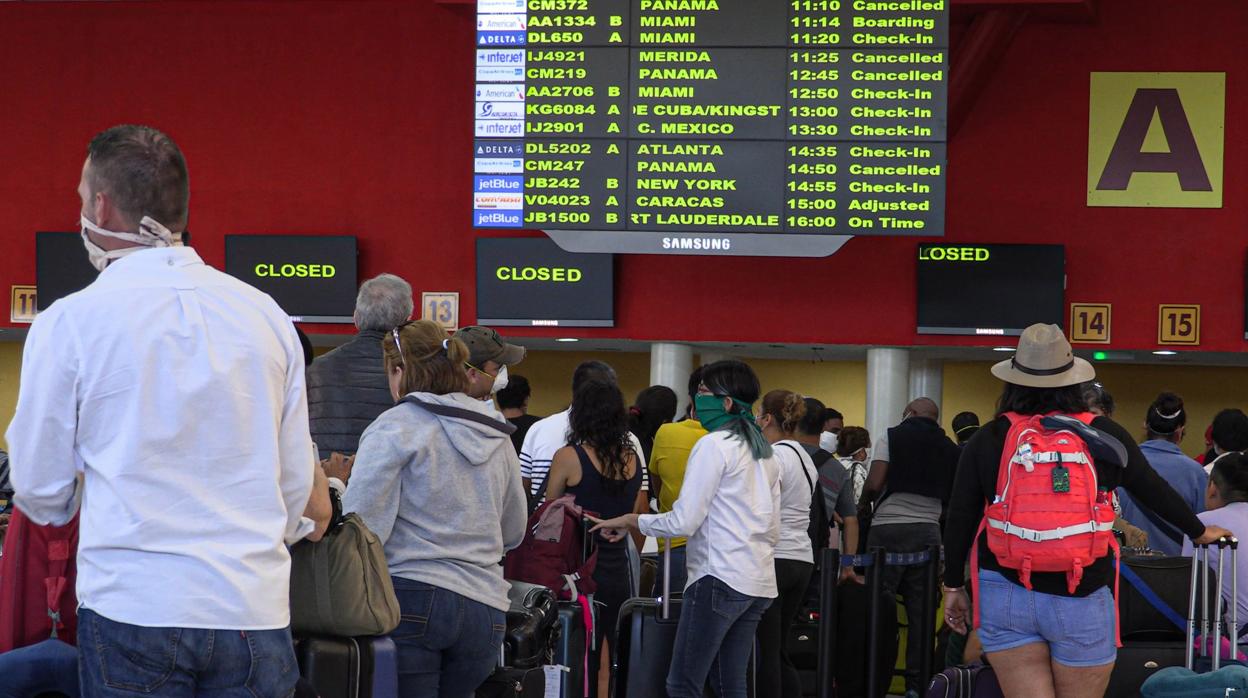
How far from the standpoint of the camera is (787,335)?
834 centimetres

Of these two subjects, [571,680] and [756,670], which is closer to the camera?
[571,680]

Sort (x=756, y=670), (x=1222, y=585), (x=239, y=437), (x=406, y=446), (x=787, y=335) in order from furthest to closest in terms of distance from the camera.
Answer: (x=787, y=335) → (x=756, y=670) → (x=1222, y=585) → (x=406, y=446) → (x=239, y=437)

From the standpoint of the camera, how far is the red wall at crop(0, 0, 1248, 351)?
8.09 m

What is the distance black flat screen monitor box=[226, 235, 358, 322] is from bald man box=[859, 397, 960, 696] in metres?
3.60

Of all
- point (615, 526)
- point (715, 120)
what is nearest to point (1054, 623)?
point (615, 526)

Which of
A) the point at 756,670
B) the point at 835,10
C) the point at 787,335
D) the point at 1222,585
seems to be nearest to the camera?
the point at 1222,585

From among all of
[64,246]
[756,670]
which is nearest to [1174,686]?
[756,670]

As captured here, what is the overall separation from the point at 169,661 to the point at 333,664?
0.86 meters

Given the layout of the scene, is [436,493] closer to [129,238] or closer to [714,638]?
[129,238]

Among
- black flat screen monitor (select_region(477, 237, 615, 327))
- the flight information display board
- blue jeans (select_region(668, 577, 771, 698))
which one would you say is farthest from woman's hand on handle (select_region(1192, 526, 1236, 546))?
black flat screen monitor (select_region(477, 237, 615, 327))

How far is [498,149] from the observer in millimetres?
Result: 7273

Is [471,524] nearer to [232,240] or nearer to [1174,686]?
[1174,686]

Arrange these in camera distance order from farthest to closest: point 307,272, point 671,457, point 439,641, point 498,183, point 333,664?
point 307,272 < point 498,183 < point 671,457 < point 439,641 < point 333,664

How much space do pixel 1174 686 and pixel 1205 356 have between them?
209 inches
